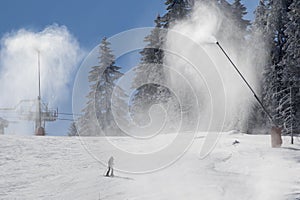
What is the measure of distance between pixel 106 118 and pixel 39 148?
17459 millimetres

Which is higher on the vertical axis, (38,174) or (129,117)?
(129,117)

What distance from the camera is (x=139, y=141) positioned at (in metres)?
26.7

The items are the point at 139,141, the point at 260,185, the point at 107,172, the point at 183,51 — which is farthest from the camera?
the point at 183,51

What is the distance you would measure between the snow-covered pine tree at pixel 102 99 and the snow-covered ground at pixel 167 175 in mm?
16638

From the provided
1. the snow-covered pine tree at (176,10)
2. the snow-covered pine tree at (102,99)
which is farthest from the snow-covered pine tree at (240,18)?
the snow-covered pine tree at (102,99)

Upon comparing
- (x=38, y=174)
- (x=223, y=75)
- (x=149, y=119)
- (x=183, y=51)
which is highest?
(x=183, y=51)

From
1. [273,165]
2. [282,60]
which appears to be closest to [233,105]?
[282,60]

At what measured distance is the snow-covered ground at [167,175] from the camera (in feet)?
42.6

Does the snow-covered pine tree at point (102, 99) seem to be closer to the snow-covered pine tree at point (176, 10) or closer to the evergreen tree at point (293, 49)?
the snow-covered pine tree at point (176, 10)

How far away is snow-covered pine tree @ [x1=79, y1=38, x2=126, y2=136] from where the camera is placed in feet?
132

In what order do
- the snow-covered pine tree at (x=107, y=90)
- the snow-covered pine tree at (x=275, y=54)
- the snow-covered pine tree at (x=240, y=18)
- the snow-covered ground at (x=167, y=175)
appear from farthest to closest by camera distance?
1. the snow-covered pine tree at (x=107, y=90)
2. the snow-covered pine tree at (x=240, y=18)
3. the snow-covered pine tree at (x=275, y=54)
4. the snow-covered ground at (x=167, y=175)

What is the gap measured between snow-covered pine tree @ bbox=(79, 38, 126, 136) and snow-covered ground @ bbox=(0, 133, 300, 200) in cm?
1664

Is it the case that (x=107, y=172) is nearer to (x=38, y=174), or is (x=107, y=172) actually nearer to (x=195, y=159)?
(x=38, y=174)

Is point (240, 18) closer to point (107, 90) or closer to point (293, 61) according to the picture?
point (293, 61)
